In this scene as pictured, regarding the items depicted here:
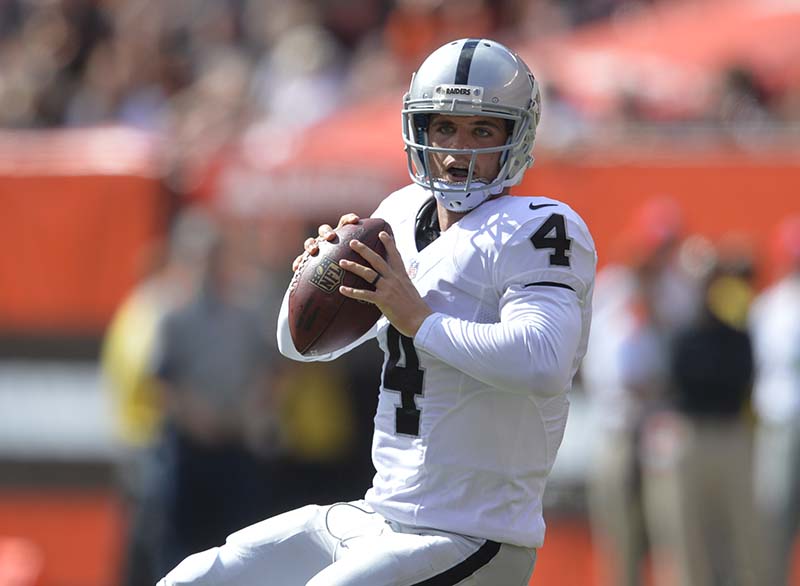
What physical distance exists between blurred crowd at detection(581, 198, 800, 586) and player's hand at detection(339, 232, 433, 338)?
13.3 ft

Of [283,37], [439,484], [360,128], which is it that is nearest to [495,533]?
[439,484]

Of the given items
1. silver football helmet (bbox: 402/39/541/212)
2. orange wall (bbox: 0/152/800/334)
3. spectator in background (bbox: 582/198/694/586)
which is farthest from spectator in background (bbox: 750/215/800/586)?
silver football helmet (bbox: 402/39/541/212)

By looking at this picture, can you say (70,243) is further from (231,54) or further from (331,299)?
(331,299)

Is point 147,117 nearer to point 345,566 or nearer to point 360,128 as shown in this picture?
point 360,128

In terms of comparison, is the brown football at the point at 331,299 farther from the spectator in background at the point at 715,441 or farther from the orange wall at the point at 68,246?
the orange wall at the point at 68,246

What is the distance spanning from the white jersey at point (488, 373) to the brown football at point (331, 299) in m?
0.14

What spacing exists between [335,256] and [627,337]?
4.18 m

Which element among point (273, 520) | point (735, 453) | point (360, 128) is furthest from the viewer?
point (360, 128)

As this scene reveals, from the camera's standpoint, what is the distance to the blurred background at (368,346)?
746cm

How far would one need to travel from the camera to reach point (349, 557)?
3.57 m

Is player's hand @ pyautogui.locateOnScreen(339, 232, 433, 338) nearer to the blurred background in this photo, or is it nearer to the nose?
the nose

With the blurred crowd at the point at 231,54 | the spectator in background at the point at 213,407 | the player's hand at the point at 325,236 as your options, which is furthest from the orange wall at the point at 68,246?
the player's hand at the point at 325,236

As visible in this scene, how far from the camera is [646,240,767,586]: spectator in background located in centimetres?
741

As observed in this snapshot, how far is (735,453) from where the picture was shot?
7.46 meters
